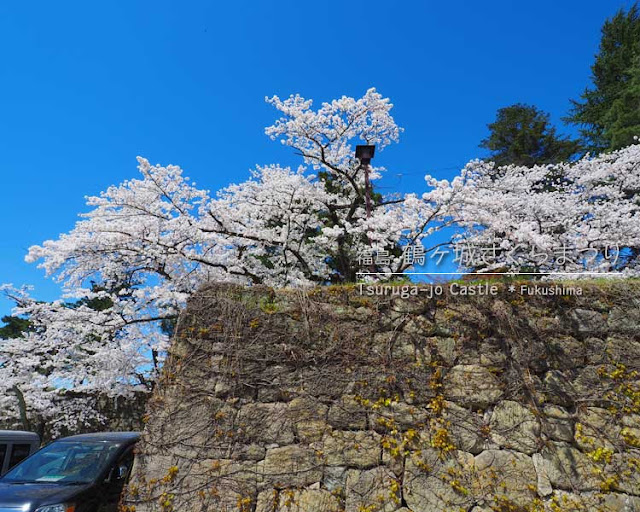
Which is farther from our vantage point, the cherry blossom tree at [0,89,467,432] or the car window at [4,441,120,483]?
the cherry blossom tree at [0,89,467,432]

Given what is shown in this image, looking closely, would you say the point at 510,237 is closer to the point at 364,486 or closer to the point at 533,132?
the point at 364,486

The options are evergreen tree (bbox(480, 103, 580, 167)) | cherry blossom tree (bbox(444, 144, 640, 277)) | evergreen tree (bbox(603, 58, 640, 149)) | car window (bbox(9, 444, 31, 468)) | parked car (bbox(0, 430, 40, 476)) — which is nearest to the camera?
parked car (bbox(0, 430, 40, 476))

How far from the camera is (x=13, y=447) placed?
787 cm

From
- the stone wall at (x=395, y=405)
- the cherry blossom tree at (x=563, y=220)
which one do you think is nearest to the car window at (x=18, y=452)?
the stone wall at (x=395, y=405)

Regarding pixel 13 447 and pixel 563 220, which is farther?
pixel 563 220

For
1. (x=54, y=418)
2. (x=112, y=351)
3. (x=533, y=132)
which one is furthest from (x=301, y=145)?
(x=533, y=132)

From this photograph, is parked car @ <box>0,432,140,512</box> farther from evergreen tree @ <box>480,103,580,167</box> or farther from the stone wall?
evergreen tree @ <box>480,103,580,167</box>

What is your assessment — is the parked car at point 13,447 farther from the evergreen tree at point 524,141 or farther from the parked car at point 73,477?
the evergreen tree at point 524,141

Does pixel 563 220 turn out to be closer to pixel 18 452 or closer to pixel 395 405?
pixel 395 405

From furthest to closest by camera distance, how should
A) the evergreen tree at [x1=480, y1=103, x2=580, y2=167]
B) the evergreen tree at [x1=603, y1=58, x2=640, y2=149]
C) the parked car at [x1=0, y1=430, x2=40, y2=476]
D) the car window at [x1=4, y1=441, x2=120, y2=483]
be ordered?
1. the evergreen tree at [x1=480, y1=103, x2=580, y2=167]
2. the evergreen tree at [x1=603, y1=58, x2=640, y2=149]
3. the parked car at [x1=0, y1=430, x2=40, y2=476]
4. the car window at [x1=4, y1=441, x2=120, y2=483]

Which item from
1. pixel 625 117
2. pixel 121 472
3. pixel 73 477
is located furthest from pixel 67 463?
pixel 625 117

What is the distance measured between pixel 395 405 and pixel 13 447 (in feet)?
23.6

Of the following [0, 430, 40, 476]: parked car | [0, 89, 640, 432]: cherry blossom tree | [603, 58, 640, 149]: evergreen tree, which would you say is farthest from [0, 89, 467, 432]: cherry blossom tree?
[603, 58, 640, 149]: evergreen tree

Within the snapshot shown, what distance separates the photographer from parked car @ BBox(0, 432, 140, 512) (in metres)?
4.39
